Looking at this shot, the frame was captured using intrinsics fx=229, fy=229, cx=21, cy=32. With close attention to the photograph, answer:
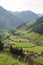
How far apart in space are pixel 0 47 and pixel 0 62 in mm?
33975

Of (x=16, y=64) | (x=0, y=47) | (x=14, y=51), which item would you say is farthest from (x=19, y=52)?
(x=16, y=64)

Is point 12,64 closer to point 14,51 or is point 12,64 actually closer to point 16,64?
point 16,64

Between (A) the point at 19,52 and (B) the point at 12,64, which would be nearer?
(B) the point at 12,64

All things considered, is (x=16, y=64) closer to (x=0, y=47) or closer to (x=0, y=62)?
(x=0, y=62)

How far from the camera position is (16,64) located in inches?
2142

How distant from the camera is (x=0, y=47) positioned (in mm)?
86000

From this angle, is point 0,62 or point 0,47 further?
point 0,47

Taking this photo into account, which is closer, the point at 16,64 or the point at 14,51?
the point at 16,64

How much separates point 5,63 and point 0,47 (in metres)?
34.1

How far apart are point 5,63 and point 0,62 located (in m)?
1.16

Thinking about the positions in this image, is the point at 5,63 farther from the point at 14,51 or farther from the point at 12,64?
the point at 14,51

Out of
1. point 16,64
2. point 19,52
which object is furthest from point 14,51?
point 16,64

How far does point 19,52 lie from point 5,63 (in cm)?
3727

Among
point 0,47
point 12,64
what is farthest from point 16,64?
point 0,47
